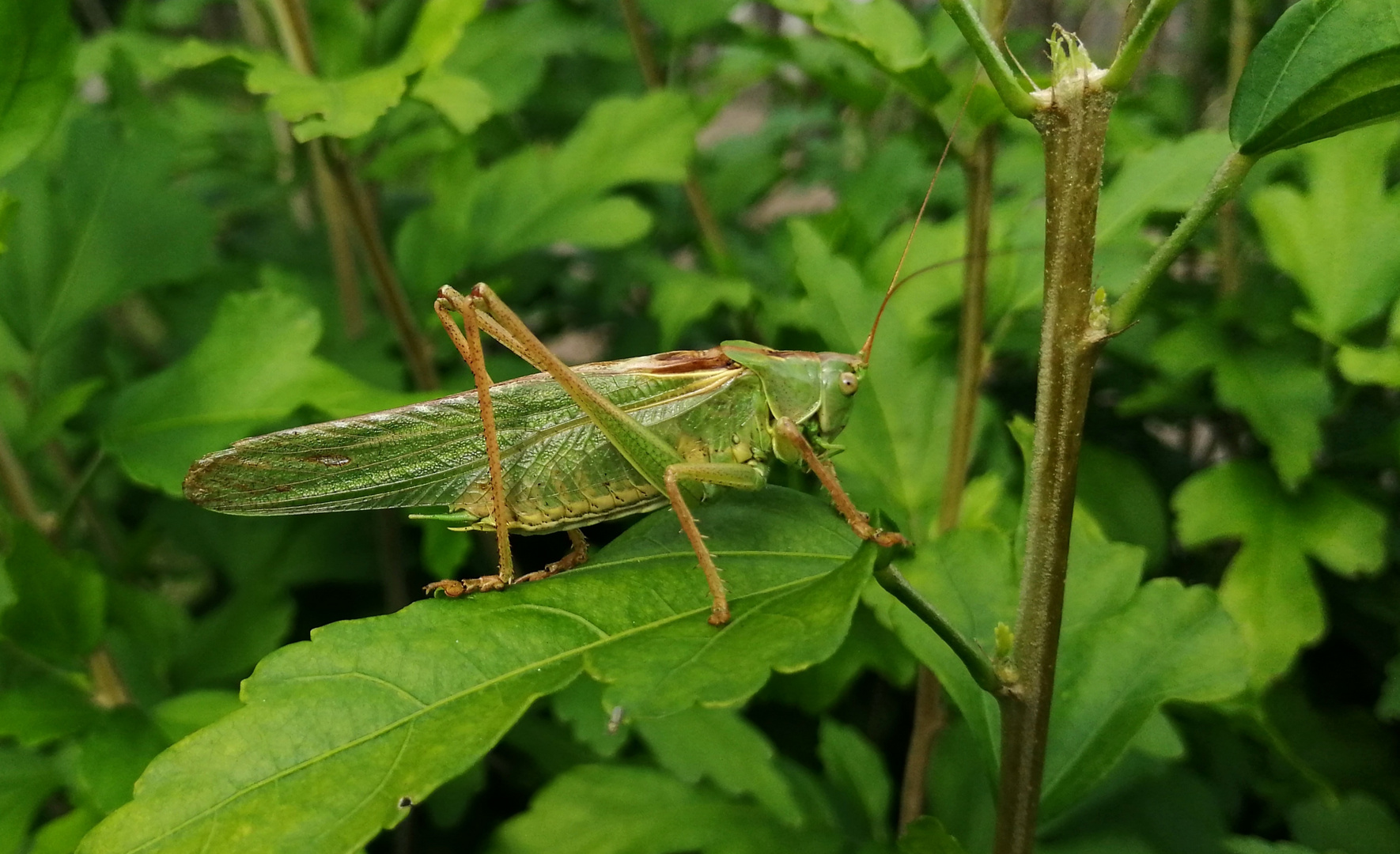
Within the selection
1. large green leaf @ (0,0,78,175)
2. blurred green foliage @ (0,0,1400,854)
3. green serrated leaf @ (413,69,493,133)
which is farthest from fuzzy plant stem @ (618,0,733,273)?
large green leaf @ (0,0,78,175)

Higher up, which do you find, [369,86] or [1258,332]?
[369,86]

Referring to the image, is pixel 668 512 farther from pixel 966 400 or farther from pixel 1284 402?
pixel 1284 402

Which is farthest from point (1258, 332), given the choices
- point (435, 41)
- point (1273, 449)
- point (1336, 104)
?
point (435, 41)

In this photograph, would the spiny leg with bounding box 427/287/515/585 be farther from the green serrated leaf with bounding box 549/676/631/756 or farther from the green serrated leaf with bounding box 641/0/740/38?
the green serrated leaf with bounding box 641/0/740/38

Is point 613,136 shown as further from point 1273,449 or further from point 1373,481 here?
point 1373,481

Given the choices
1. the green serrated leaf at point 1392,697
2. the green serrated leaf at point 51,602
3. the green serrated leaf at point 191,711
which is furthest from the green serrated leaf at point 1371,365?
the green serrated leaf at point 51,602

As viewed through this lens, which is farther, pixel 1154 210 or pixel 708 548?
pixel 1154 210
